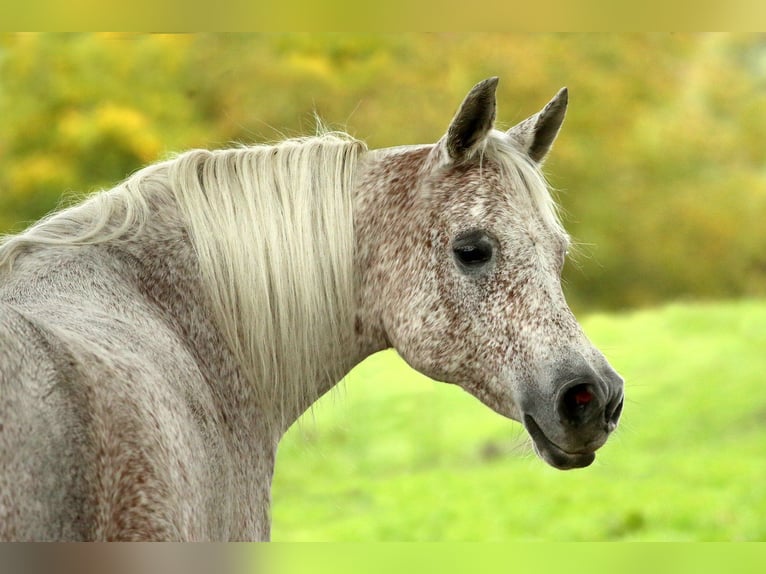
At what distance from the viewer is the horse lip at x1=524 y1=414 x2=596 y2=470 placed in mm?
2318

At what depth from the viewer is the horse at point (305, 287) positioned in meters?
2.24

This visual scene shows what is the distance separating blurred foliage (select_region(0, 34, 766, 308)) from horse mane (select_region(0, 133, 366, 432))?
26.0 feet

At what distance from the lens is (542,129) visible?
275cm

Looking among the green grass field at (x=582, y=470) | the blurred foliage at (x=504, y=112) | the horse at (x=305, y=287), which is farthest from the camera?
the blurred foliage at (x=504, y=112)

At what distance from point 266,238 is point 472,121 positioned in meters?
0.67

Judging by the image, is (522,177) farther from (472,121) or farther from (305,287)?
(305,287)

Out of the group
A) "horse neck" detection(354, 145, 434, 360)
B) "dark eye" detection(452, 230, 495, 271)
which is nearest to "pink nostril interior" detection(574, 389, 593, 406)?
"dark eye" detection(452, 230, 495, 271)

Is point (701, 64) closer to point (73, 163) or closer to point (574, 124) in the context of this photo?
point (574, 124)

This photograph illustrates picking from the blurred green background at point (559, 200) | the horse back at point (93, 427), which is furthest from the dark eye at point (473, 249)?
the blurred green background at point (559, 200)

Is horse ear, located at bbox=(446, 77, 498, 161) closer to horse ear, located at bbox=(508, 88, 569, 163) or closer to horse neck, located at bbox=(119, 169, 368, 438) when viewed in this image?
horse ear, located at bbox=(508, 88, 569, 163)

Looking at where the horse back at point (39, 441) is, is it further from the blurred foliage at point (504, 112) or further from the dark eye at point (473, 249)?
the blurred foliage at point (504, 112)

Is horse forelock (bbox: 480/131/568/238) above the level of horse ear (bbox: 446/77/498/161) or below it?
below

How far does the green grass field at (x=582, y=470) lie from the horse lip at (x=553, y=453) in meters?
4.52

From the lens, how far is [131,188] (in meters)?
2.54
